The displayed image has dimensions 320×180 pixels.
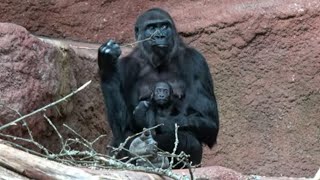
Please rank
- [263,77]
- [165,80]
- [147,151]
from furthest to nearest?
[263,77], [165,80], [147,151]

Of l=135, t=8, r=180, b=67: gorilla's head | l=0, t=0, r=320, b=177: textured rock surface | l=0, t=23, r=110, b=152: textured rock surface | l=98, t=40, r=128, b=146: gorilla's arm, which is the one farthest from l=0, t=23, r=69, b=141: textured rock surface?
l=0, t=0, r=320, b=177: textured rock surface

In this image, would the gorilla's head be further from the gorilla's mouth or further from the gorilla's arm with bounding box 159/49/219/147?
the gorilla's arm with bounding box 159/49/219/147

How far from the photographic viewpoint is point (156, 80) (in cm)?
545

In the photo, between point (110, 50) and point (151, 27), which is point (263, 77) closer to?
point (151, 27)

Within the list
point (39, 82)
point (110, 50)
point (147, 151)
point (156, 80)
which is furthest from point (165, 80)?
point (147, 151)

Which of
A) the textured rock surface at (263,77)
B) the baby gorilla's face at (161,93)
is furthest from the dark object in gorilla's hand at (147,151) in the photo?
the textured rock surface at (263,77)

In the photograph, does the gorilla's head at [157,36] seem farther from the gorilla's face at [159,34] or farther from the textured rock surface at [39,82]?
the textured rock surface at [39,82]

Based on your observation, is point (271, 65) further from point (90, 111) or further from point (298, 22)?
point (90, 111)

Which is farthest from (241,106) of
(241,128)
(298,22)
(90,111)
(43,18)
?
(43,18)

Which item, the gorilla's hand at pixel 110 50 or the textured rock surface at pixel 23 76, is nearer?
the gorilla's hand at pixel 110 50

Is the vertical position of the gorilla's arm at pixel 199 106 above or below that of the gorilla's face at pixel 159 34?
below

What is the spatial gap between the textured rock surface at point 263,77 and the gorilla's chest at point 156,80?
832 mm

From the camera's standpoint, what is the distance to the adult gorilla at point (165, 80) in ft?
17.2

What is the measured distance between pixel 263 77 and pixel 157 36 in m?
1.34
